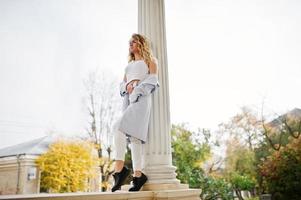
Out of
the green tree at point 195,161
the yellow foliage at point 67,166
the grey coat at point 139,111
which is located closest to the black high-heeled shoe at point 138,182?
the grey coat at point 139,111

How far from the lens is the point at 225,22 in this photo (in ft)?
28.4

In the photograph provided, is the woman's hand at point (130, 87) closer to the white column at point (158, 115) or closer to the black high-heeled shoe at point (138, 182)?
the white column at point (158, 115)

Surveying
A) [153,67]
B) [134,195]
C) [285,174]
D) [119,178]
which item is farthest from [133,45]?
[285,174]

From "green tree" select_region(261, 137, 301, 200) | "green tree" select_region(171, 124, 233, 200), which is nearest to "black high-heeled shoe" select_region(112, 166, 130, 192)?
"green tree" select_region(171, 124, 233, 200)

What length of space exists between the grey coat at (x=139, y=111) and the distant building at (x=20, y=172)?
7.89 m

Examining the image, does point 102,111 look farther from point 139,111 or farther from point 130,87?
point 139,111

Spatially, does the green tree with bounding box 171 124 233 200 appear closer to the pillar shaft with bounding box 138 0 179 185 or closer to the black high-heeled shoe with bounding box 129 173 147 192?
the pillar shaft with bounding box 138 0 179 185

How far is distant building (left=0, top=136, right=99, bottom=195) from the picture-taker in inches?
368

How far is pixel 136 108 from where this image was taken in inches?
98.3

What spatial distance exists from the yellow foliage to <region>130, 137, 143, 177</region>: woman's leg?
24.1 feet

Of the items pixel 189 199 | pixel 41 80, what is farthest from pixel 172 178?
pixel 41 80

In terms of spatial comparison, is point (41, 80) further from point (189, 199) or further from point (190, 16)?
point (189, 199)

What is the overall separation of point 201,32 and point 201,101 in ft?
8.72

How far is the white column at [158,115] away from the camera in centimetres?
252
